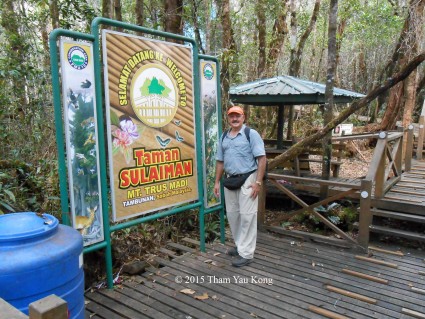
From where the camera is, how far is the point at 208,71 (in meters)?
4.47

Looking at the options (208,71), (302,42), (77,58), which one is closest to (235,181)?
(208,71)

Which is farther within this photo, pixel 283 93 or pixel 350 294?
pixel 283 93

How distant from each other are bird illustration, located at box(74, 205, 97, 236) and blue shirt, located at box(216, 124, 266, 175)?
63.8 inches

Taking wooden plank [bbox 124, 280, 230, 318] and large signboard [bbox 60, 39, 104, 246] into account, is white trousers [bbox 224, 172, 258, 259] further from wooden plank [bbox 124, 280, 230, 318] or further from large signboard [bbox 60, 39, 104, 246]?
large signboard [bbox 60, 39, 104, 246]

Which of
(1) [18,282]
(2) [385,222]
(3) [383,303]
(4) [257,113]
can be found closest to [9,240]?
(1) [18,282]

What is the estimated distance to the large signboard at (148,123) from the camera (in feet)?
11.3

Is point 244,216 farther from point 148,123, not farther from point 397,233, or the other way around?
point 397,233

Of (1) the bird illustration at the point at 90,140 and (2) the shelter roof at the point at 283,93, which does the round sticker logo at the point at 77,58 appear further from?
(2) the shelter roof at the point at 283,93

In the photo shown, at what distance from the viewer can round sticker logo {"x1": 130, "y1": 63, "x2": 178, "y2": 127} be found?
3633 millimetres

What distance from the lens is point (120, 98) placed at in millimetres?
3465

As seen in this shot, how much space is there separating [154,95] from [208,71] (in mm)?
979

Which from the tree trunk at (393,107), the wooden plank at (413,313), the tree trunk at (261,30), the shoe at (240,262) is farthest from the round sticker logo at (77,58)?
the tree trunk at (393,107)

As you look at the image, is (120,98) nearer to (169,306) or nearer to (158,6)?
(169,306)

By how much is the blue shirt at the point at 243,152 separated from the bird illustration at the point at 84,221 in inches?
63.8
